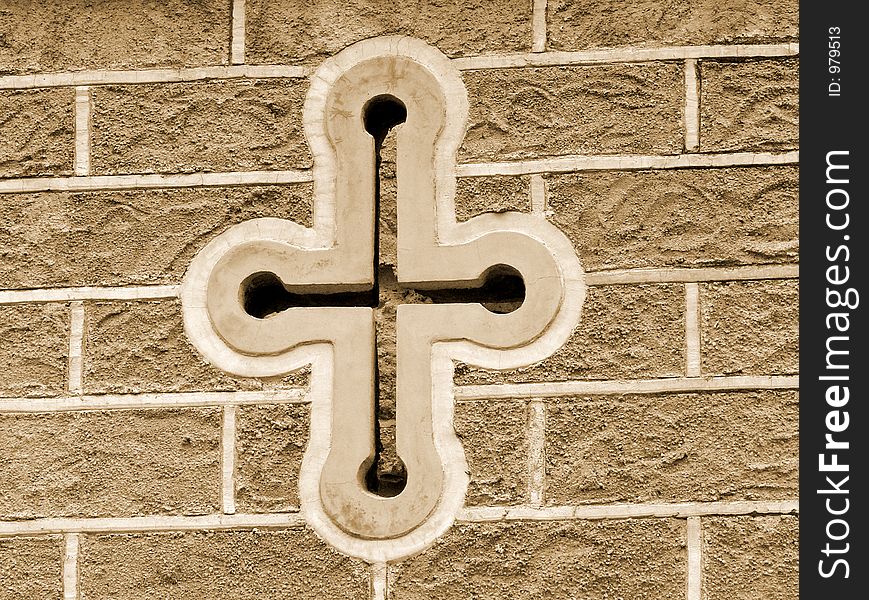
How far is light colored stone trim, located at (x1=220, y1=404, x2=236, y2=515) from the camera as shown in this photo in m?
3.55

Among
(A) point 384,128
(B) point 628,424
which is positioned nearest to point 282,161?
(A) point 384,128

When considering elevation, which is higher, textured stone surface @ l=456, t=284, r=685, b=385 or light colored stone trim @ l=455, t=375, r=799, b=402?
textured stone surface @ l=456, t=284, r=685, b=385

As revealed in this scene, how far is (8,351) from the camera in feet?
12.0

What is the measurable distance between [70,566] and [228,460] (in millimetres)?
450

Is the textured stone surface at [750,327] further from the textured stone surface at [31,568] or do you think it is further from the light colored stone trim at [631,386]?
the textured stone surface at [31,568]

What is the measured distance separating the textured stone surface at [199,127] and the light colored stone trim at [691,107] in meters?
0.93

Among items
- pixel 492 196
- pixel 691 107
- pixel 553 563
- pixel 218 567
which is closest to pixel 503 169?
pixel 492 196

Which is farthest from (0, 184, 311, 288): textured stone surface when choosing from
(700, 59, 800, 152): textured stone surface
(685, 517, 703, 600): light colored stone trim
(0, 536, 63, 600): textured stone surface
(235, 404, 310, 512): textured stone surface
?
(685, 517, 703, 600): light colored stone trim

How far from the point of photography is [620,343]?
356 cm

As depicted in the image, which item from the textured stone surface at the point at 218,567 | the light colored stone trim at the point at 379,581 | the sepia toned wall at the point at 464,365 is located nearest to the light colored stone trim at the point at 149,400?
the sepia toned wall at the point at 464,365

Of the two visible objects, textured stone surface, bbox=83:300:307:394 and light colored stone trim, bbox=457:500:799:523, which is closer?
light colored stone trim, bbox=457:500:799:523

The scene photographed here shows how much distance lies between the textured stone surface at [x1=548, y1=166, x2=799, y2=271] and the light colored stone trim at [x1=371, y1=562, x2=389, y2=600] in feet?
2.81

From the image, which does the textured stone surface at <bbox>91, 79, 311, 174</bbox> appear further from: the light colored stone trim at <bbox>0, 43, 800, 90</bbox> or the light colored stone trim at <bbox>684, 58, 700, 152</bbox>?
the light colored stone trim at <bbox>684, 58, 700, 152</bbox>

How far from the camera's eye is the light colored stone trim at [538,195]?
363cm
